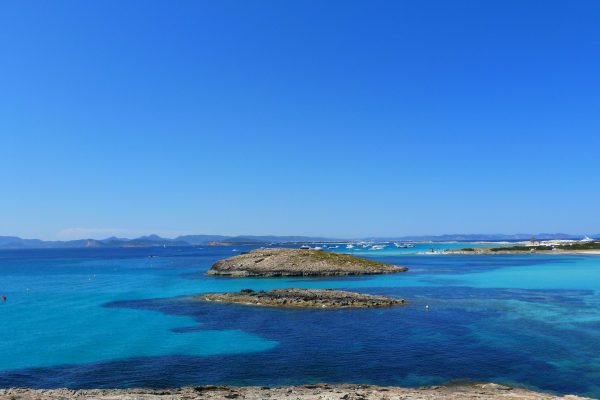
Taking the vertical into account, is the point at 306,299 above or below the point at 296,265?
below

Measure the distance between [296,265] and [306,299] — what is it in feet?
138

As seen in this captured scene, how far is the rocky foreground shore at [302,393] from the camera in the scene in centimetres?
2084

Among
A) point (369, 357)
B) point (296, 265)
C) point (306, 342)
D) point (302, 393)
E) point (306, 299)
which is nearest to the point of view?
point (302, 393)

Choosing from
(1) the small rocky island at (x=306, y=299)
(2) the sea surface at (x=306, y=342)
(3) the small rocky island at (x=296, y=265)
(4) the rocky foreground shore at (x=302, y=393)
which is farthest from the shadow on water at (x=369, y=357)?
(3) the small rocky island at (x=296, y=265)

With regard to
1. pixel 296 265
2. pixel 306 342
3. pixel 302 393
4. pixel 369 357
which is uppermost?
pixel 296 265

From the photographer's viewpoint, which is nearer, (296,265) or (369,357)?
(369,357)

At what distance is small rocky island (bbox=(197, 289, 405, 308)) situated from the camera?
5116 centimetres

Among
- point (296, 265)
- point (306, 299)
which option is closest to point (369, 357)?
point (306, 299)

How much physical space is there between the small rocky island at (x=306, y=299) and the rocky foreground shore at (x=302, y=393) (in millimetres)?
27101

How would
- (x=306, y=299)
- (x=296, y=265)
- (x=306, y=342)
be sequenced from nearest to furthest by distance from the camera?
(x=306, y=342) < (x=306, y=299) < (x=296, y=265)

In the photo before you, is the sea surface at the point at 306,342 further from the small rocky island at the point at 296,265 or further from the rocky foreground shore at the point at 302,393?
the small rocky island at the point at 296,265

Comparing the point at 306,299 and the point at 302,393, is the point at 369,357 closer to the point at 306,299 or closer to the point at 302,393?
the point at 302,393

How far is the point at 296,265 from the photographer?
95.8 meters

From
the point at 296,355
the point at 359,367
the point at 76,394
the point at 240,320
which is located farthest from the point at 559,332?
the point at 76,394
